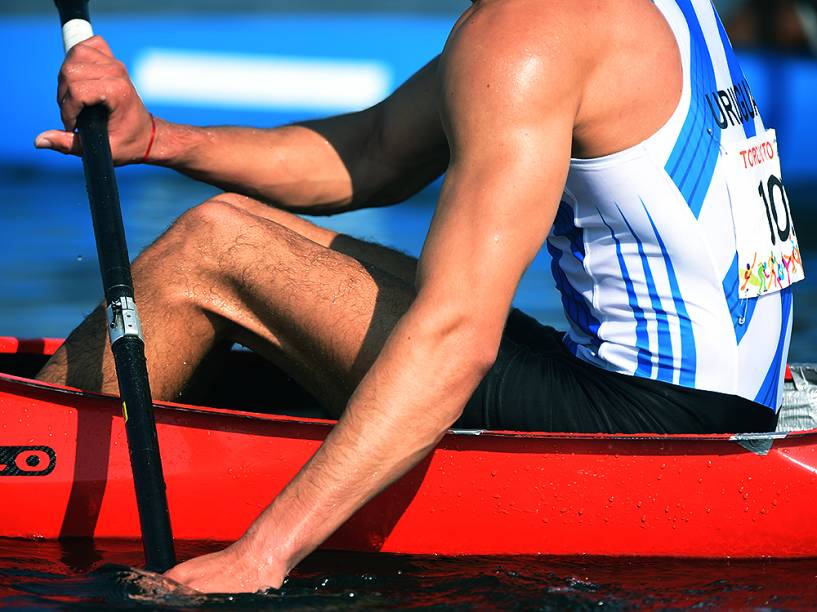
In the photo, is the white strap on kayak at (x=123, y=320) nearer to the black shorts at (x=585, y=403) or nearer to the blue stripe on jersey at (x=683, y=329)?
the black shorts at (x=585, y=403)

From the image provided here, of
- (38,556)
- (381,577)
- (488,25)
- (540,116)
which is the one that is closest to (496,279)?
(540,116)

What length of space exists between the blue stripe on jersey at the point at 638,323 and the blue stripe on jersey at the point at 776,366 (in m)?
0.27

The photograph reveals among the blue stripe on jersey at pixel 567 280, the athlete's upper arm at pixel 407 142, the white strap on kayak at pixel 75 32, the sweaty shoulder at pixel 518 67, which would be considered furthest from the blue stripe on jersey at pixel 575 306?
the white strap on kayak at pixel 75 32

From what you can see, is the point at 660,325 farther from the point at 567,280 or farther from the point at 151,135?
the point at 151,135

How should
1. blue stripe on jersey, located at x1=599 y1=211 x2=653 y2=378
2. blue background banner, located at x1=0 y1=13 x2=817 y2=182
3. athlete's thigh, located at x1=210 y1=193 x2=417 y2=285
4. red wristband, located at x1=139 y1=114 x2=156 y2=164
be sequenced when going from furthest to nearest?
blue background banner, located at x1=0 y1=13 x2=817 y2=182, red wristband, located at x1=139 y1=114 x2=156 y2=164, athlete's thigh, located at x1=210 y1=193 x2=417 y2=285, blue stripe on jersey, located at x1=599 y1=211 x2=653 y2=378

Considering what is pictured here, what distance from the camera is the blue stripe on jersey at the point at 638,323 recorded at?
2.58 metres

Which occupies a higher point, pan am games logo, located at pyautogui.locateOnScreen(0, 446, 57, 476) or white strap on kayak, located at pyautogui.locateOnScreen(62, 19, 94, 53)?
white strap on kayak, located at pyautogui.locateOnScreen(62, 19, 94, 53)

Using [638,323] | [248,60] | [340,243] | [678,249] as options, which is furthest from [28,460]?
[248,60]

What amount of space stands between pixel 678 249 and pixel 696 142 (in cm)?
21

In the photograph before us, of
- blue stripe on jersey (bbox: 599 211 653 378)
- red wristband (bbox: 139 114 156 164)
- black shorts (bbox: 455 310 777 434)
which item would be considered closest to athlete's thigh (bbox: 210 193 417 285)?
red wristband (bbox: 139 114 156 164)

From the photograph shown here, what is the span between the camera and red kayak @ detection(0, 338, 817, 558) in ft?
8.89

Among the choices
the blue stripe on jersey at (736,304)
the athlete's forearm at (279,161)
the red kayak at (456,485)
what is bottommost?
the red kayak at (456,485)

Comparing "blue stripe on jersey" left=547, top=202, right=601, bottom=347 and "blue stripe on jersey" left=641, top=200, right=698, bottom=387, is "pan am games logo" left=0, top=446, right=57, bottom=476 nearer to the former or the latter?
"blue stripe on jersey" left=547, top=202, right=601, bottom=347

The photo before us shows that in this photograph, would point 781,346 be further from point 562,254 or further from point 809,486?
point 562,254
